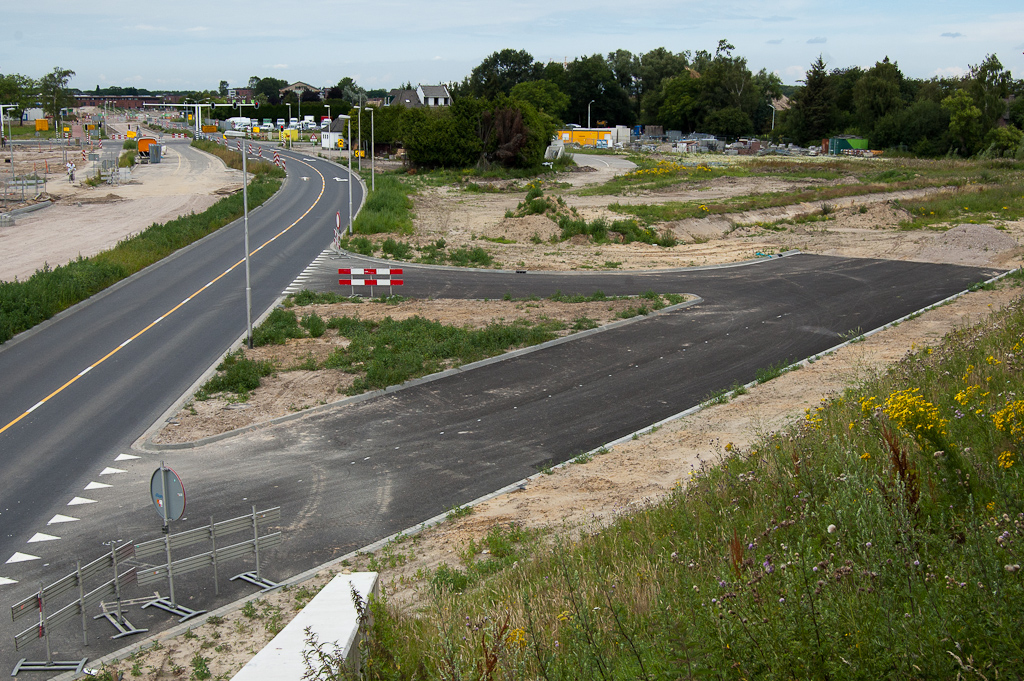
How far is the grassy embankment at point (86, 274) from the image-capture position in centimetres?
2522

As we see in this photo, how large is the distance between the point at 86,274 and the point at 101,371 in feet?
35.1

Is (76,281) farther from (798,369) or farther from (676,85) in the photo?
(676,85)

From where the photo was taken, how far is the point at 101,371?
70.7ft

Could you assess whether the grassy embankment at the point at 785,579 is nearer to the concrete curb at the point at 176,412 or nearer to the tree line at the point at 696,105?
the concrete curb at the point at 176,412

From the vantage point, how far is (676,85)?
13875cm

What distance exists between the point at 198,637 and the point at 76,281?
2356cm

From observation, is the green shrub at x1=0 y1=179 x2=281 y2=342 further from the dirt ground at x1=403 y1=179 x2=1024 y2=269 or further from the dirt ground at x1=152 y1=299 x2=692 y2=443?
the dirt ground at x1=403 y1=179 x2=1024 y2=269

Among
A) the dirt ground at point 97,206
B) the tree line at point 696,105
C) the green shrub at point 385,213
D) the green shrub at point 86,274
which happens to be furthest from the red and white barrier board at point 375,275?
the tree line at point 696,105

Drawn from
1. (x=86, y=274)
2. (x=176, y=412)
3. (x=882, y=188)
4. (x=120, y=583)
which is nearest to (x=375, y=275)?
(x=176, y=412)

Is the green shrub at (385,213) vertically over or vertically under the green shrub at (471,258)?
over

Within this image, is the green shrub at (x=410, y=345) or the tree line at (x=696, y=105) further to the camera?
the tree line at (x=696, y=105)

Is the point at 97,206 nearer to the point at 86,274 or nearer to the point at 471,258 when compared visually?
the point at 86,274

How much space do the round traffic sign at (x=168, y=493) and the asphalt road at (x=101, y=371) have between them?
92.9 inches

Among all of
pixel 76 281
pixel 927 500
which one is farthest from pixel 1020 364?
pixel 76 281
